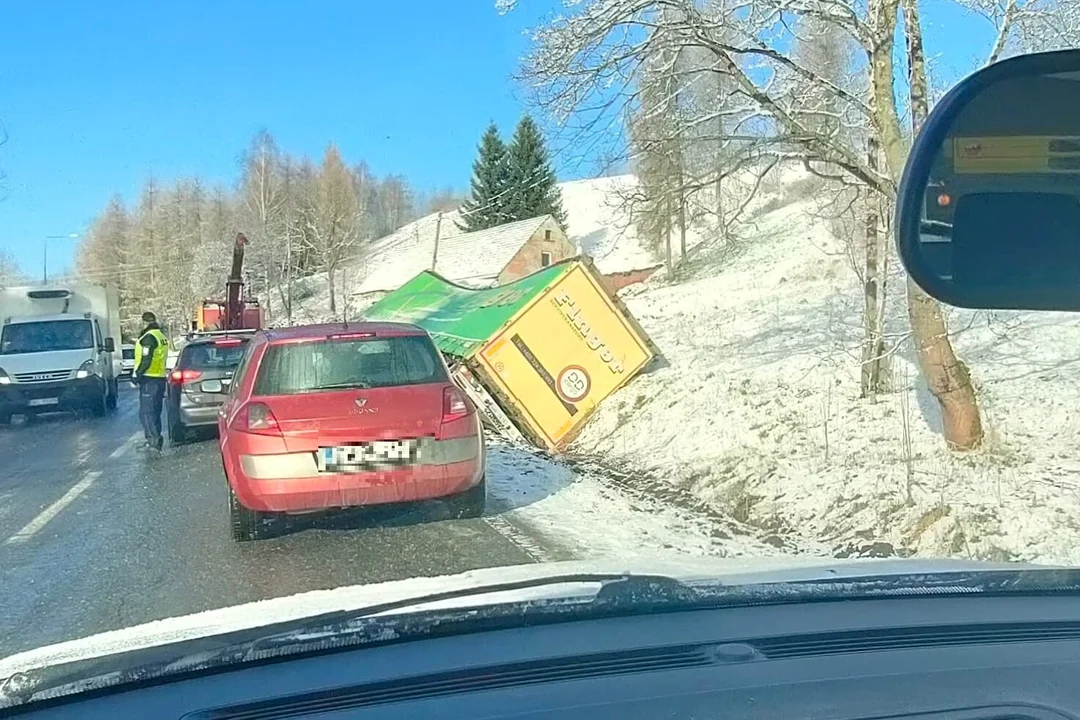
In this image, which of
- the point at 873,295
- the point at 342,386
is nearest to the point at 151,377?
the point at 342,386

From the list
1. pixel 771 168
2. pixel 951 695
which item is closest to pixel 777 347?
pixel 771 168

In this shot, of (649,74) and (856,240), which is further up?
(649,74)

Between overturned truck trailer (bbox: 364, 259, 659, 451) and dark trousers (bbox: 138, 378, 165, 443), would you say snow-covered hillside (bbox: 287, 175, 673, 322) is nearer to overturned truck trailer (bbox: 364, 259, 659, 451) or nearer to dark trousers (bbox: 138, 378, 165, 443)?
overturned truck trailer (bbox: 364, 259, 659, 451)

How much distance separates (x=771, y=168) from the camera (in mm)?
11023

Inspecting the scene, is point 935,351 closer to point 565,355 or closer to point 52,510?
point 565,355

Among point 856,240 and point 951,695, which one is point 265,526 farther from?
point 856,240

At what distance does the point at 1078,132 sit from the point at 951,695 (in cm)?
151

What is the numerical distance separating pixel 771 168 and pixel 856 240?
3728 millimetres

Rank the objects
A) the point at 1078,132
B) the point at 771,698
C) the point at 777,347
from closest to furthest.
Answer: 1. the point at 771,698
2. the point at 1078,132
3. the point at 777,347

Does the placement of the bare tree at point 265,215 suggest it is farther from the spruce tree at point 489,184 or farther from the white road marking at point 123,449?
the white road marking at point 123,449

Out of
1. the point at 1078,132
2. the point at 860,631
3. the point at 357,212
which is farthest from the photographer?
the point at 357,212

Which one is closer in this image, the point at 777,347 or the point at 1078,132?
the point at 1078,132

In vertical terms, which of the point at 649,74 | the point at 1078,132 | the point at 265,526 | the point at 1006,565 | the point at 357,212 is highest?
the point at 357,212

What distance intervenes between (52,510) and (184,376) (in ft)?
18.5
